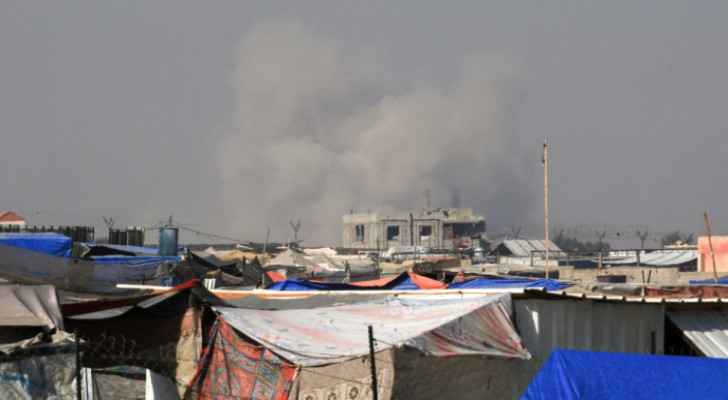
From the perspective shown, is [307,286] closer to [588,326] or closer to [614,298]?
[588,326]

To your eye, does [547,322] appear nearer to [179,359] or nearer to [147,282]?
[179,359]

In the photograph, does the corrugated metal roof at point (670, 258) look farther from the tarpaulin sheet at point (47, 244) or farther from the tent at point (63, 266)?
the tarpaulin sheet at point (47, 244)

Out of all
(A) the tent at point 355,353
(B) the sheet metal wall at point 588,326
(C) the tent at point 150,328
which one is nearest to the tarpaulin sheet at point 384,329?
(A) the tent at point 355,353

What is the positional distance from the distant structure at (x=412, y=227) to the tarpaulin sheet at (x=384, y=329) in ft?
306

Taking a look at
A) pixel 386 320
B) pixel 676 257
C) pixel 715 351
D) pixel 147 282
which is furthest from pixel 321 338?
pixel 676 257

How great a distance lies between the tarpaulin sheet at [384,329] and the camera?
9.21 metres

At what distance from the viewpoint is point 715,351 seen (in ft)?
41.7

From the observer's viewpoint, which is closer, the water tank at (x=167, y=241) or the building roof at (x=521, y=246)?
the water tank at (x=167, y=241)

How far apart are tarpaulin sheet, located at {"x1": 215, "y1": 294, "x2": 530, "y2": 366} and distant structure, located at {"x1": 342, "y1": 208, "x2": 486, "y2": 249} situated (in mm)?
93397

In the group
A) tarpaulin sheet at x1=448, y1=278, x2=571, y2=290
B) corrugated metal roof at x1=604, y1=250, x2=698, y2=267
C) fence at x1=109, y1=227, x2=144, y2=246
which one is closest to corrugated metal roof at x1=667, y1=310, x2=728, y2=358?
tarpaulin sheet at x1=448, y1=278, x2=571, y2=290

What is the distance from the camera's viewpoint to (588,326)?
12.1 meters

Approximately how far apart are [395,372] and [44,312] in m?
3.59

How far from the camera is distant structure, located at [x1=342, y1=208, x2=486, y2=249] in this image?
107000mm

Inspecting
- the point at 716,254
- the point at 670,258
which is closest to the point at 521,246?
the point at 670,258
